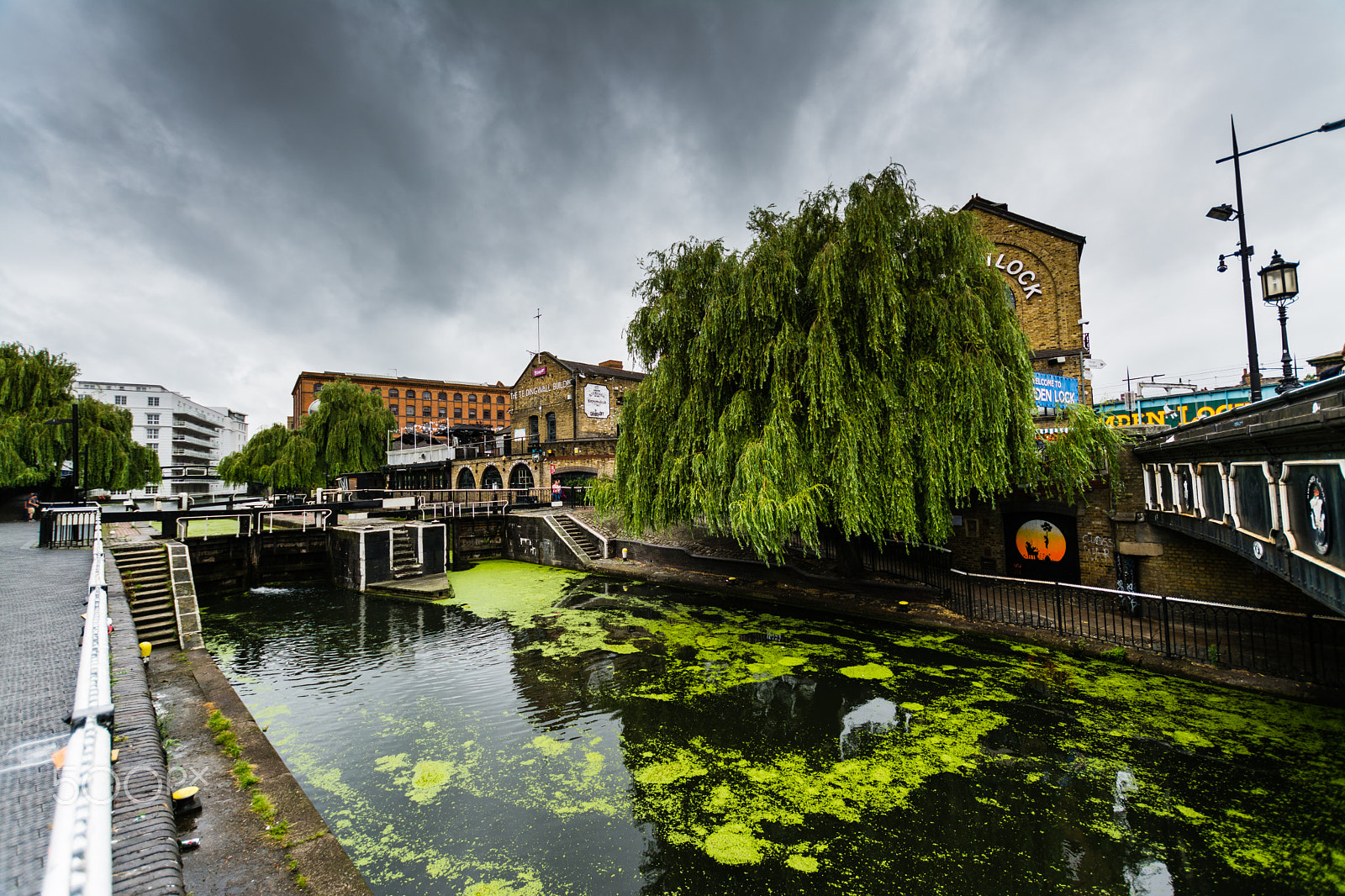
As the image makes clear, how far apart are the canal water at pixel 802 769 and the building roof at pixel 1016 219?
14959 millimetres

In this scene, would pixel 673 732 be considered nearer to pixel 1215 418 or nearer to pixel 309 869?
pixel 309 869

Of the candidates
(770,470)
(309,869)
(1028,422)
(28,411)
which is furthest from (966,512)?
(28,411)

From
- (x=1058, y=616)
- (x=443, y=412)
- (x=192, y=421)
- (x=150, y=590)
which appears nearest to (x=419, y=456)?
(x=150, y=590)

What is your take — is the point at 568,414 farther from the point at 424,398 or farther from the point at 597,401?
the point at 424,398

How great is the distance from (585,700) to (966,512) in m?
11.1

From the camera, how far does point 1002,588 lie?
1244 cm

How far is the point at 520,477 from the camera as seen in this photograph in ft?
110

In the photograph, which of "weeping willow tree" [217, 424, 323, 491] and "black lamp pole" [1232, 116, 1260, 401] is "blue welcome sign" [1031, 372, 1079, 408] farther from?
"weeping willow tree" [217, 424, 323, 491]

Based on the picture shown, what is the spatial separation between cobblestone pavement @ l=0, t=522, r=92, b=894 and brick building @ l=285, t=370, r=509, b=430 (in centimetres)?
7150

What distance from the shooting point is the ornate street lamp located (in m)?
7.52

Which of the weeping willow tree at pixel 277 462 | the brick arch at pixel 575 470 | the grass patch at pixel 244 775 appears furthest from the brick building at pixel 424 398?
the grass patch at pixel 244 775

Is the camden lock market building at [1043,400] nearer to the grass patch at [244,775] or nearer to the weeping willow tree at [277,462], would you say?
the grass patch at [244,775]

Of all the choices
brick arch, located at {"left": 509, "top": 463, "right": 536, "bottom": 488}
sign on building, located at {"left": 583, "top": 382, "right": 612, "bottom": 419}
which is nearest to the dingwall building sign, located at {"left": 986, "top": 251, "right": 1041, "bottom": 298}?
sign on building, located at {"left": 583, "top": 382, "right": 612, "bottom": 419}

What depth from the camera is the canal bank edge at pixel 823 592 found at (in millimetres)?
7773
